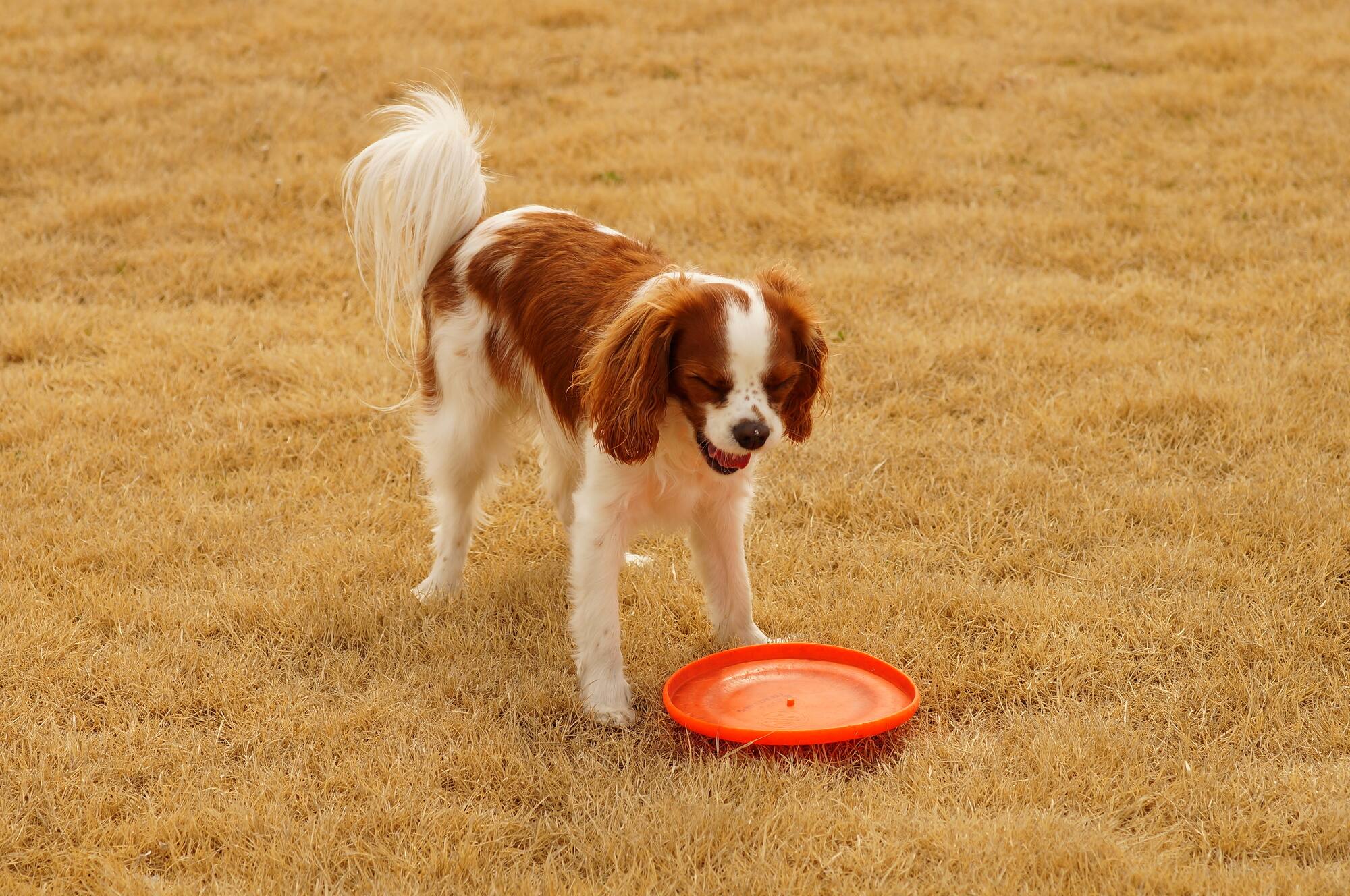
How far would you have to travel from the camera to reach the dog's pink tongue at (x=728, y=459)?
367 centimetres

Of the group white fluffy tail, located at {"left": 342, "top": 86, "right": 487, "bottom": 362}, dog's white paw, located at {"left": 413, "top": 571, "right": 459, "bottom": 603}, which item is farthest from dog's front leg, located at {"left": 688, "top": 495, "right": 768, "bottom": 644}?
white fluffy tail, located at {"left": 342, "top": 86, "right": 487, "bottom": 362}

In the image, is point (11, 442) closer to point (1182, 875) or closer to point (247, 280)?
point (247, 280)

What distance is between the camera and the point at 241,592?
4.54 meters

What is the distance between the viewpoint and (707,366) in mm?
3559

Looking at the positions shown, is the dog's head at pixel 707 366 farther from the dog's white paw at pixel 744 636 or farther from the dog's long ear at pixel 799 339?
the dog's white paw at pixel 744 636

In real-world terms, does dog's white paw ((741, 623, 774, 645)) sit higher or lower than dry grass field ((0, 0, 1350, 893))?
Answer: lower

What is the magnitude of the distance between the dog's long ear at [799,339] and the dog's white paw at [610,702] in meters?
0.92

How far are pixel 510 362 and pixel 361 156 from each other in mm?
969

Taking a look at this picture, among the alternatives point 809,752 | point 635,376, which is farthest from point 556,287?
point 809,752

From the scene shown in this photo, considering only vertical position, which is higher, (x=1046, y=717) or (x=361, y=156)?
(x=361, y=156)

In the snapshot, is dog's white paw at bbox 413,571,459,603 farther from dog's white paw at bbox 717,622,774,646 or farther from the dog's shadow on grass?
the dog's shadow on grass

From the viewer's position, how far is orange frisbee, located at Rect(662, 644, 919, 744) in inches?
139

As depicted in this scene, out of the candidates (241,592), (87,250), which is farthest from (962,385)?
(87,250)

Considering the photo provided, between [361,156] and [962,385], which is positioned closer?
[361,156]
